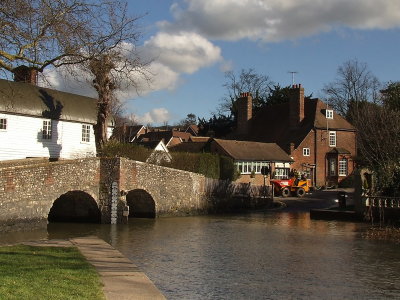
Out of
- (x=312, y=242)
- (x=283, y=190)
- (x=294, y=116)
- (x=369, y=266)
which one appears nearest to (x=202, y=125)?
(x=294, y=116)

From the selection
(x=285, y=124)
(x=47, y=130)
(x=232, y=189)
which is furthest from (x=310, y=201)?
(x=47, y=130)

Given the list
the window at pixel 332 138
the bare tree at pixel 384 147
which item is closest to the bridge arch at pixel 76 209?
the bare tree at pixel 384 147

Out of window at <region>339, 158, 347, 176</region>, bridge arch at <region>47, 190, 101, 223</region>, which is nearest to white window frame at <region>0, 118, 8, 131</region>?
bridge arch at <region>47, 190, 101, 223</region>

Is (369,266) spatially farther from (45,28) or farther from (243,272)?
(45,28)

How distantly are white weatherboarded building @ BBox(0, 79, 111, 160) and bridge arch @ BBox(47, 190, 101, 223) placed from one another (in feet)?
12.6

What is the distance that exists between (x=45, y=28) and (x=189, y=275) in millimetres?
7672

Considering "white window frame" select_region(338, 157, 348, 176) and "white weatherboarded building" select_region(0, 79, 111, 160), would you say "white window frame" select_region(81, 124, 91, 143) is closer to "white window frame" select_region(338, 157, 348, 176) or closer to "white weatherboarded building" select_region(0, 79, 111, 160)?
"white weatherboarded building" select_region(0, 79, 111, 160)

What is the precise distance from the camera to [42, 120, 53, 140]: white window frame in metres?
30.8

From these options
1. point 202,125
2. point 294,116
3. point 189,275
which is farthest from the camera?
point 202,125

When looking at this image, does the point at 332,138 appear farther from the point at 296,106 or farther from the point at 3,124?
the point at 3,124

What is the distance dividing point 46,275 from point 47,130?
22626 millimetres

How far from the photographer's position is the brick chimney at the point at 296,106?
169 ft

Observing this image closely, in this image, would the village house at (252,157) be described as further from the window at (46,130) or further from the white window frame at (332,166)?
the window at (46,130)

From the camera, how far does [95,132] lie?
109 feet
